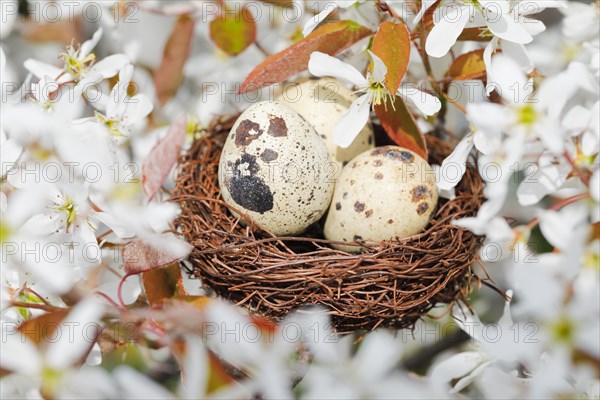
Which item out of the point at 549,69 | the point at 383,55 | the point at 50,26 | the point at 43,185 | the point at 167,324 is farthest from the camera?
the point at 50,26

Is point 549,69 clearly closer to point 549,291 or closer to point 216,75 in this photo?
point 216,75

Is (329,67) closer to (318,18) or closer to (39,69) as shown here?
(318,18)

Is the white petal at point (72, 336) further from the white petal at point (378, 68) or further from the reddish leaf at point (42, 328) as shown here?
the white petal at point (378, 68)

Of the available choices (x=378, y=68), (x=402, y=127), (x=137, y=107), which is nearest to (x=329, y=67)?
(x=378, y=68)

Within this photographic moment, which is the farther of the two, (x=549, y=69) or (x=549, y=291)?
(x=549, y=69)

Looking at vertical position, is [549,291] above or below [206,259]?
above

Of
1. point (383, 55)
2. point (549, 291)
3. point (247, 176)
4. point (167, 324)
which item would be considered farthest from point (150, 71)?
point (549, 291)
